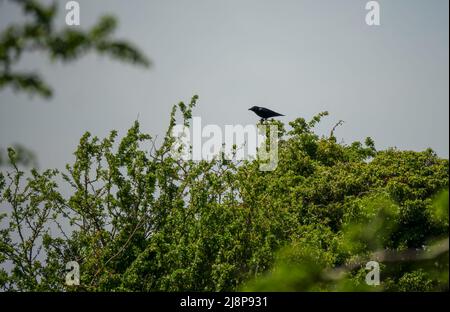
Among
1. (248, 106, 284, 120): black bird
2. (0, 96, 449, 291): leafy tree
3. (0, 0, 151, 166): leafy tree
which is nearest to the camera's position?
(0, 0, 151, 166): leafy tree

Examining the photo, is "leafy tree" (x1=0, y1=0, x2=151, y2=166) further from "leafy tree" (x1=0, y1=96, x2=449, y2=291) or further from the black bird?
the black bird

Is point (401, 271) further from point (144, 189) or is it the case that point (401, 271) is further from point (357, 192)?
point (144, 189)

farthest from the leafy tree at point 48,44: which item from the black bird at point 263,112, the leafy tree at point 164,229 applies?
the black bird at point 263,112

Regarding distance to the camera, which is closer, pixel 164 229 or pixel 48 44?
pixel 48 44

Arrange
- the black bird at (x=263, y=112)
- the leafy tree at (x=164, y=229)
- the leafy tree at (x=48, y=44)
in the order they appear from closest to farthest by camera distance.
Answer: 1. the leafy tree at (x=48, y=44)
2. the leafy tree at (x=164, y=229)
3. the black bird at (x=263, y=112)

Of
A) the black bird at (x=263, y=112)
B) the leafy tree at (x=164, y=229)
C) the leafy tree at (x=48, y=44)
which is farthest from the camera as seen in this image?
the black bird at (x=263, y=112)

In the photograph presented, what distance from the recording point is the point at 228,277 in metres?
11.6

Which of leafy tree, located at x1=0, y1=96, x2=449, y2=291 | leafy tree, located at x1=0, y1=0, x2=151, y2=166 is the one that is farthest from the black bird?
leafy tree, located at x1=0, y1=0, x2=151, y2=166

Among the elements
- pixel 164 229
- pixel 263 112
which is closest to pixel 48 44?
pixel 164 229

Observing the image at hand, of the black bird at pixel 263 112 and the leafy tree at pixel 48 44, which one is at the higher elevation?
the black bird at pixel 263 112

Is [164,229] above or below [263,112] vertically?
below

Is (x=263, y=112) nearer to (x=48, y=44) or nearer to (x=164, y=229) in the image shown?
(x=164, y=229)

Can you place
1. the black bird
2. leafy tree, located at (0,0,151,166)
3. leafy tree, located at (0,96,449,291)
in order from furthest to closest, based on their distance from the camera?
1. the black bird
2. leafy tree, located at (0,96,449,291)
3. leafy tree, located at (0,0,151,166)

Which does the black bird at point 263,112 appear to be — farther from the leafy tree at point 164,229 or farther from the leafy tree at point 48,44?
the leafy tree at point 48,44
